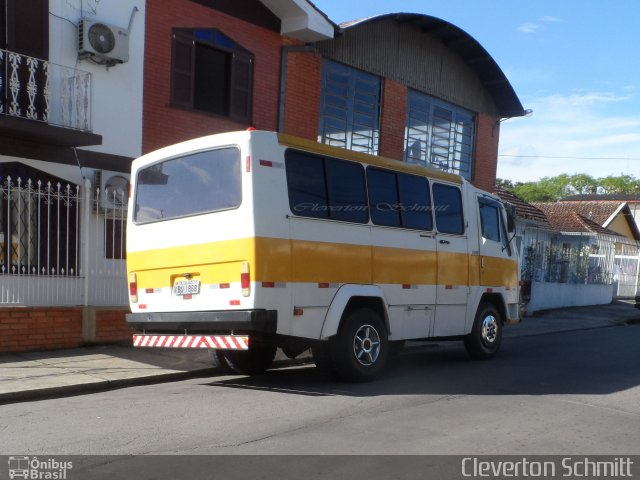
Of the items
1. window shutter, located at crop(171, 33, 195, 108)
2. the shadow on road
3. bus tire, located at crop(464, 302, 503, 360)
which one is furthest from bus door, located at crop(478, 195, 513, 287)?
window shutter, located at crop(171, 33, 195, 108)

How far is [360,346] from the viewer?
27.3 feet

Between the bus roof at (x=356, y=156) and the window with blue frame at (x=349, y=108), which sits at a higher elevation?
the window with blue frame at (x=349, y=108)

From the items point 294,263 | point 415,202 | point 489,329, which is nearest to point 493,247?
point 489,329

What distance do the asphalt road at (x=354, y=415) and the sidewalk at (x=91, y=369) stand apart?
0.26m

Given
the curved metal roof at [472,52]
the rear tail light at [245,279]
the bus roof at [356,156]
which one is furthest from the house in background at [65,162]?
the curved metal roof at [472,52]

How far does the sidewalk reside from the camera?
8023 mm

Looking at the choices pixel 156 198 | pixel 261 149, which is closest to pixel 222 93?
pixel 156 198

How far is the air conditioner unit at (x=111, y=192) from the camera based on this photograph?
11289 millimetres

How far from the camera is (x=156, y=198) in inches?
333

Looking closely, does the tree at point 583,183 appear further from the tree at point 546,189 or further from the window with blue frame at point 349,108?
the window with blue frame at point 349,108

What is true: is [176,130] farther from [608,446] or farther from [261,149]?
[608,446]

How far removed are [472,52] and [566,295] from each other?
9247 mm

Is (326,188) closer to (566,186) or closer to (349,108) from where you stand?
(349,108)
